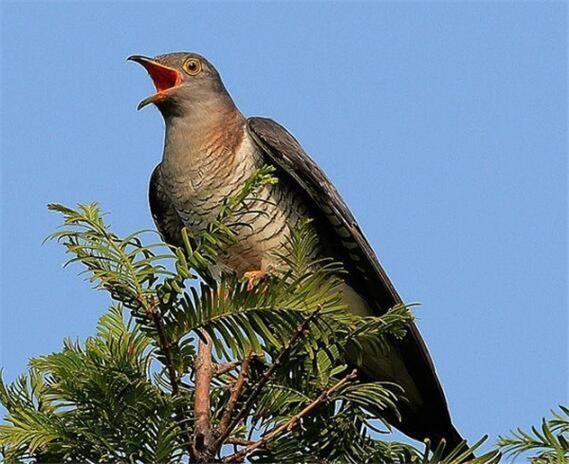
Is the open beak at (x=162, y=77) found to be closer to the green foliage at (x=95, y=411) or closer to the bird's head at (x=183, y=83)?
the bird's head at (x=183, y=83)

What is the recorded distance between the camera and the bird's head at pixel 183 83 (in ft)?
14.8

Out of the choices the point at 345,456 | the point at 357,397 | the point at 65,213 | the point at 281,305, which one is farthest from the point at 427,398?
the point at 65,213

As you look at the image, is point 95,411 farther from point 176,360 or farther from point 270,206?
point 270,206

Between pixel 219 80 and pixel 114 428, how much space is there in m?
2.74

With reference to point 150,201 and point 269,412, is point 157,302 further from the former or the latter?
point 150,201

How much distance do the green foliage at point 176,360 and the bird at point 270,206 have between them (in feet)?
3.91

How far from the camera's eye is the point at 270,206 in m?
4.07

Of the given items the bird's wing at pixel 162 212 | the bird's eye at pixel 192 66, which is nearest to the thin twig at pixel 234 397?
the bird's wing at pixel 162 212

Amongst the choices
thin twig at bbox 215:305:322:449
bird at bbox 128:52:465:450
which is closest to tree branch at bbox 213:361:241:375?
thin twig at bbox 215:305:322:449

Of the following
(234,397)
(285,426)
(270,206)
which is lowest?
(285,426)

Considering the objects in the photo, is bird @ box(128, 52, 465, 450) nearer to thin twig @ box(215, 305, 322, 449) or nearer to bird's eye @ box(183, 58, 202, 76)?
bird's eye @ box(183, 58, 202, 76)

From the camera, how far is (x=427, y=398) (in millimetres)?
3725

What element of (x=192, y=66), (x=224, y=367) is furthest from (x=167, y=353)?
(x=192, y=66)

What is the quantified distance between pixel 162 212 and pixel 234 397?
7.53 ft
